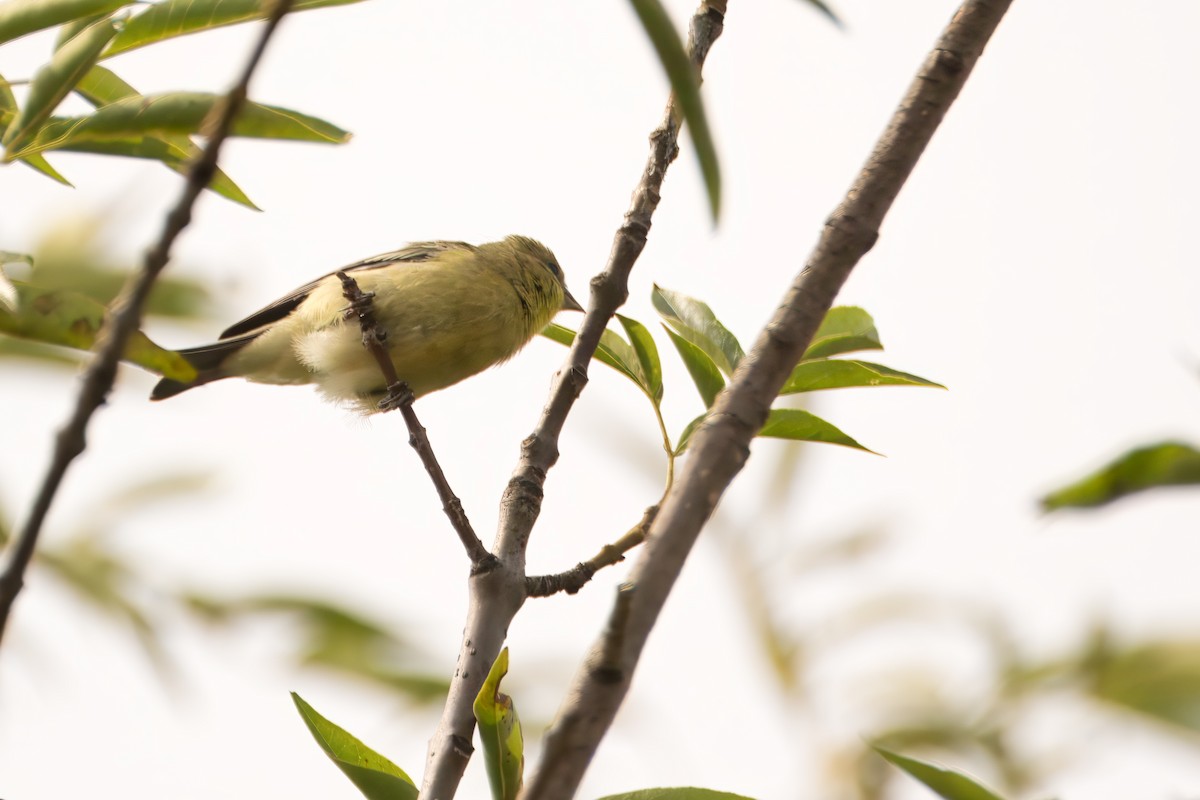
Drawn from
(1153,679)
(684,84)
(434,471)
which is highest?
(434,471)

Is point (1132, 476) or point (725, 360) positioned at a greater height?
point (725, 360)

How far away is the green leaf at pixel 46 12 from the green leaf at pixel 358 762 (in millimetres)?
1202

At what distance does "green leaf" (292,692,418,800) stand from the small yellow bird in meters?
2.57

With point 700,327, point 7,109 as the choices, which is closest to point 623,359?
point 700,327

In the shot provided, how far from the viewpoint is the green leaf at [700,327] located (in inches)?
105

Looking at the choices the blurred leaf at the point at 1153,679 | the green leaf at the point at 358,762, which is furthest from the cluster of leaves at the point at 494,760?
the blurred leaf at the point at 1153,679

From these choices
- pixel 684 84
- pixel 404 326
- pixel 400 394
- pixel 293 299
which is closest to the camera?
pixel 684 84

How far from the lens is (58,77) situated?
1.89 m

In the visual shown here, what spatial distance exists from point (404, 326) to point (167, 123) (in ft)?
9.36

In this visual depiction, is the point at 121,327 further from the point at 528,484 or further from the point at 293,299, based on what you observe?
the point at 293,299

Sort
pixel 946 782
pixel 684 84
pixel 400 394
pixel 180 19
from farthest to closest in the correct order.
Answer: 1. pixel 400 394
2. pixel 180 19
3. pixel 946 782
4. pixel 684 84

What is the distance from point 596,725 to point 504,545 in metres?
1.26

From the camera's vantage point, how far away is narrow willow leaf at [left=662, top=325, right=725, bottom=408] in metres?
2.61

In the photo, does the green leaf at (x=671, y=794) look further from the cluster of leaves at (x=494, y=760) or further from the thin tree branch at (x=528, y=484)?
the thin tree branch at (x=528, y=484)
